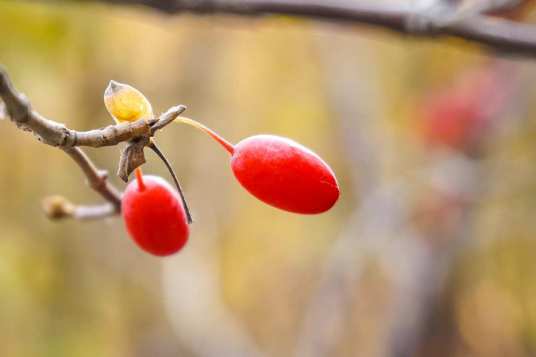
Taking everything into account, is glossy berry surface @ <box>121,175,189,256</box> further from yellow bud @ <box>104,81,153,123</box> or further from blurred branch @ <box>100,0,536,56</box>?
blurred branch @ <box>100,0,536,56</box>

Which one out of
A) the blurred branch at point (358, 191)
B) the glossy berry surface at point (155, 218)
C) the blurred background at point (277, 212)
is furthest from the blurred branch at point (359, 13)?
the blurred branch at point (358, 191)

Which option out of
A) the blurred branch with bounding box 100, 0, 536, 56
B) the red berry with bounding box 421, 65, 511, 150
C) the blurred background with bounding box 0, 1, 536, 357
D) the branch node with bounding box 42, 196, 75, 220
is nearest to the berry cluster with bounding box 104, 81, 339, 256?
the branch node with bounding box 42, 196, 75, 220

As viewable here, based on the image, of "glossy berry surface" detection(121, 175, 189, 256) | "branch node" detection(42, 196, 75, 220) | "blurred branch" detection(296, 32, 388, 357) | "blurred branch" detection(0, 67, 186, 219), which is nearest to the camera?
"blurred branch" detection(0, 67, 186, 219)

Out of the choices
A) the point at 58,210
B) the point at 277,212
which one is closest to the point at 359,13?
the point at 58,210

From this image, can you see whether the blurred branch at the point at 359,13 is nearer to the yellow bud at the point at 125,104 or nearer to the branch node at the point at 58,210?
the branch node at the point at 58,210

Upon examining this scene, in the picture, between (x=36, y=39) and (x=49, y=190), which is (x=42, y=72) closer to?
(x=36, y=39)

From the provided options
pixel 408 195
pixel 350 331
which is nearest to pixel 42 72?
pixel 408 195
